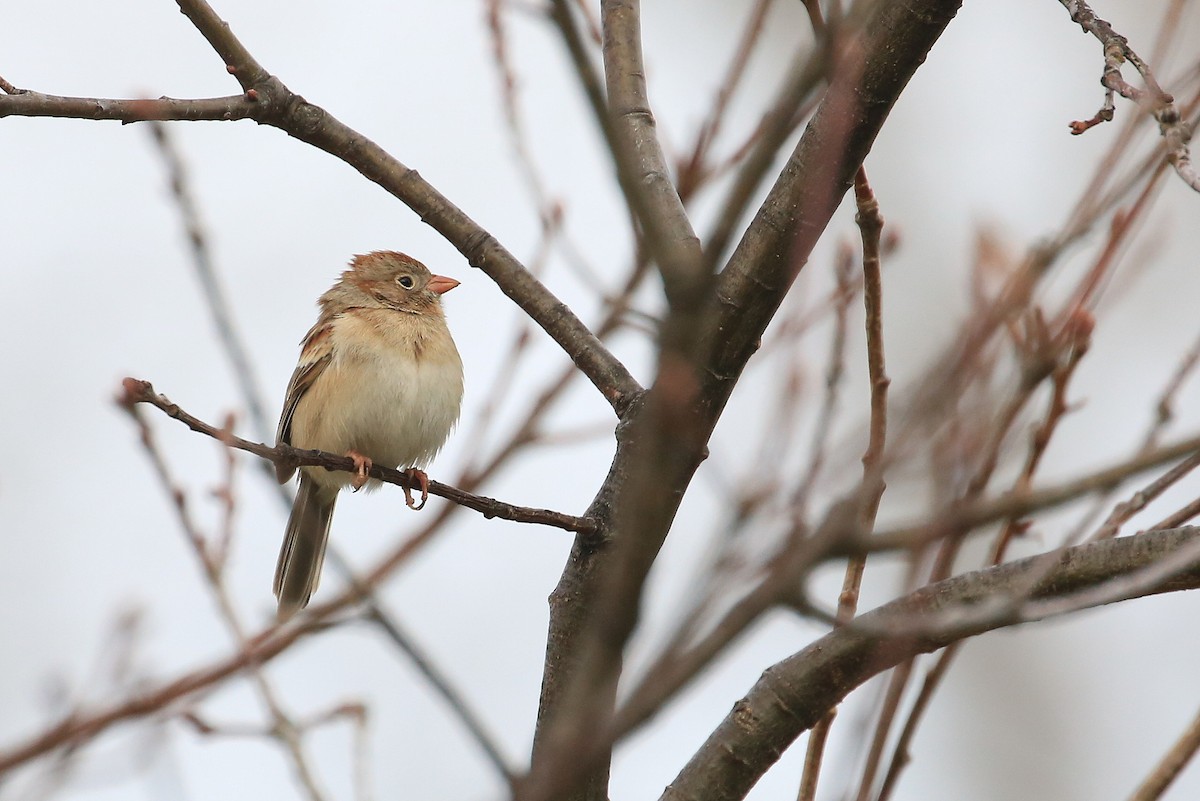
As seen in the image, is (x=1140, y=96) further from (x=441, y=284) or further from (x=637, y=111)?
(x=441, y=284)

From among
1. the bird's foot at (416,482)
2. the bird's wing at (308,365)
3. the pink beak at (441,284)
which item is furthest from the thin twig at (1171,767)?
the pink beak at (441,284)

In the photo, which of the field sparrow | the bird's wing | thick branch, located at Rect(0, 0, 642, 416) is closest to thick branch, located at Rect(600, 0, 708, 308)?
thick branch, located at Rect(0, 0, 642, 416)

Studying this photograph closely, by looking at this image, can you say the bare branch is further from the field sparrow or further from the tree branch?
the field sparrow

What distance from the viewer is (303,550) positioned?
19.7 ft

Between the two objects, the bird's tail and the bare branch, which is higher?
the bird's tail

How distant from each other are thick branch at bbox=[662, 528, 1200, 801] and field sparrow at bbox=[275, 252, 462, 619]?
2162 millimetres

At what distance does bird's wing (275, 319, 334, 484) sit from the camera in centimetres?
550

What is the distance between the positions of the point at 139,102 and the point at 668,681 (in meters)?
2.28

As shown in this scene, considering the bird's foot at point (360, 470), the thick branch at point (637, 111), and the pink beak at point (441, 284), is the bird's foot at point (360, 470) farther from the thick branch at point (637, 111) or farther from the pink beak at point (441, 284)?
the thick branch at point (637, 111)

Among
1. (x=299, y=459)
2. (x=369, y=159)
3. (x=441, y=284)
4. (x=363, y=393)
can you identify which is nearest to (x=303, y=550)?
(x=363, y=393)

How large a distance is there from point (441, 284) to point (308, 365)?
907 mm

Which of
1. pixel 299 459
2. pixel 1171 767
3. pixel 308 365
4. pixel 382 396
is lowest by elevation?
pixel 1171 767

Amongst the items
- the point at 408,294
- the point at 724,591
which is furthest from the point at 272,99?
the point at 408,294

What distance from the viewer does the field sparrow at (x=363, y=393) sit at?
5.26 meters
